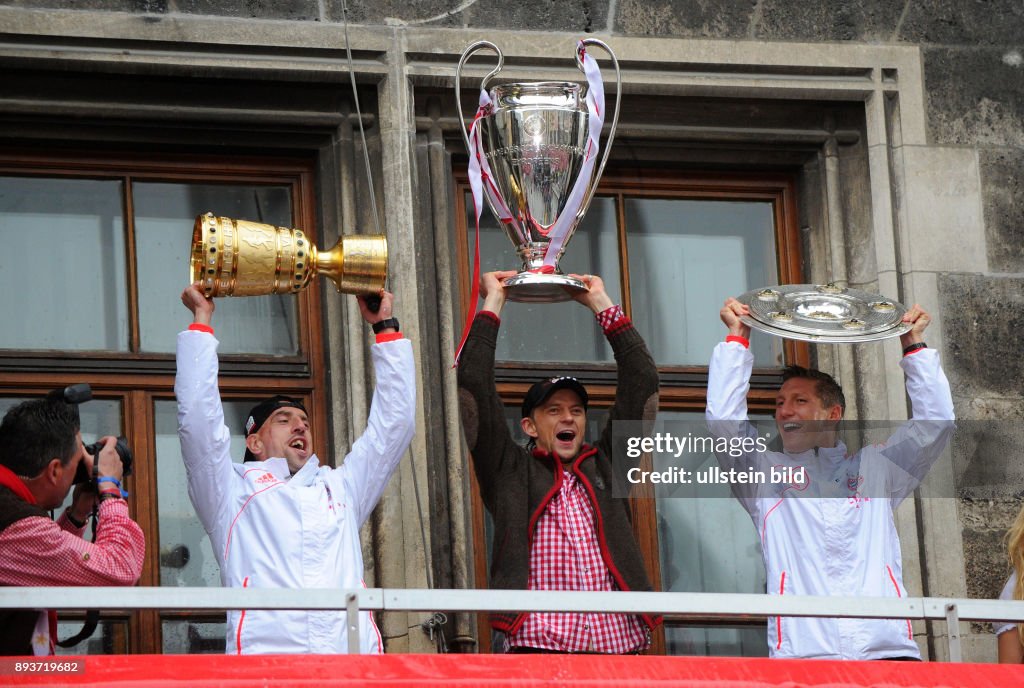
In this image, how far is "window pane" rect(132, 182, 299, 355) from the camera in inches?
287

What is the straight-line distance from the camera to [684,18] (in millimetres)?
7590

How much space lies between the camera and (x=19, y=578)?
565cm

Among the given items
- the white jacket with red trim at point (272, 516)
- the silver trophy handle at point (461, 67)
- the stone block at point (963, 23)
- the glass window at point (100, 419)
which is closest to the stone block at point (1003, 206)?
the stone block at point (963, 23)

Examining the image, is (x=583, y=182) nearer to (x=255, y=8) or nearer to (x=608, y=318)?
(x=608, y=318)

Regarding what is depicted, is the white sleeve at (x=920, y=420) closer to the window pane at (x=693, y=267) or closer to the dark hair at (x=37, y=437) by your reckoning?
the window pane at (x=693, y=267)

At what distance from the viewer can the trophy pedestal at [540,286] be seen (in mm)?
6547

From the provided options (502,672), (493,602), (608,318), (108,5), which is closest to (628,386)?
(608,318)

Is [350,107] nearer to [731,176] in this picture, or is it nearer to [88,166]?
[88,166]

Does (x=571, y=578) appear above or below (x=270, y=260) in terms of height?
below

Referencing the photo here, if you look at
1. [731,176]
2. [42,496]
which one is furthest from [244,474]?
[731,176]

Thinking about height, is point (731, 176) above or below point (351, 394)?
above

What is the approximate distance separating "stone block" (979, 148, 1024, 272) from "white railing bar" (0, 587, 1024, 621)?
218 centimetres

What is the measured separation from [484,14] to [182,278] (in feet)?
4.31

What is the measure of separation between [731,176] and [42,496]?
293cm
